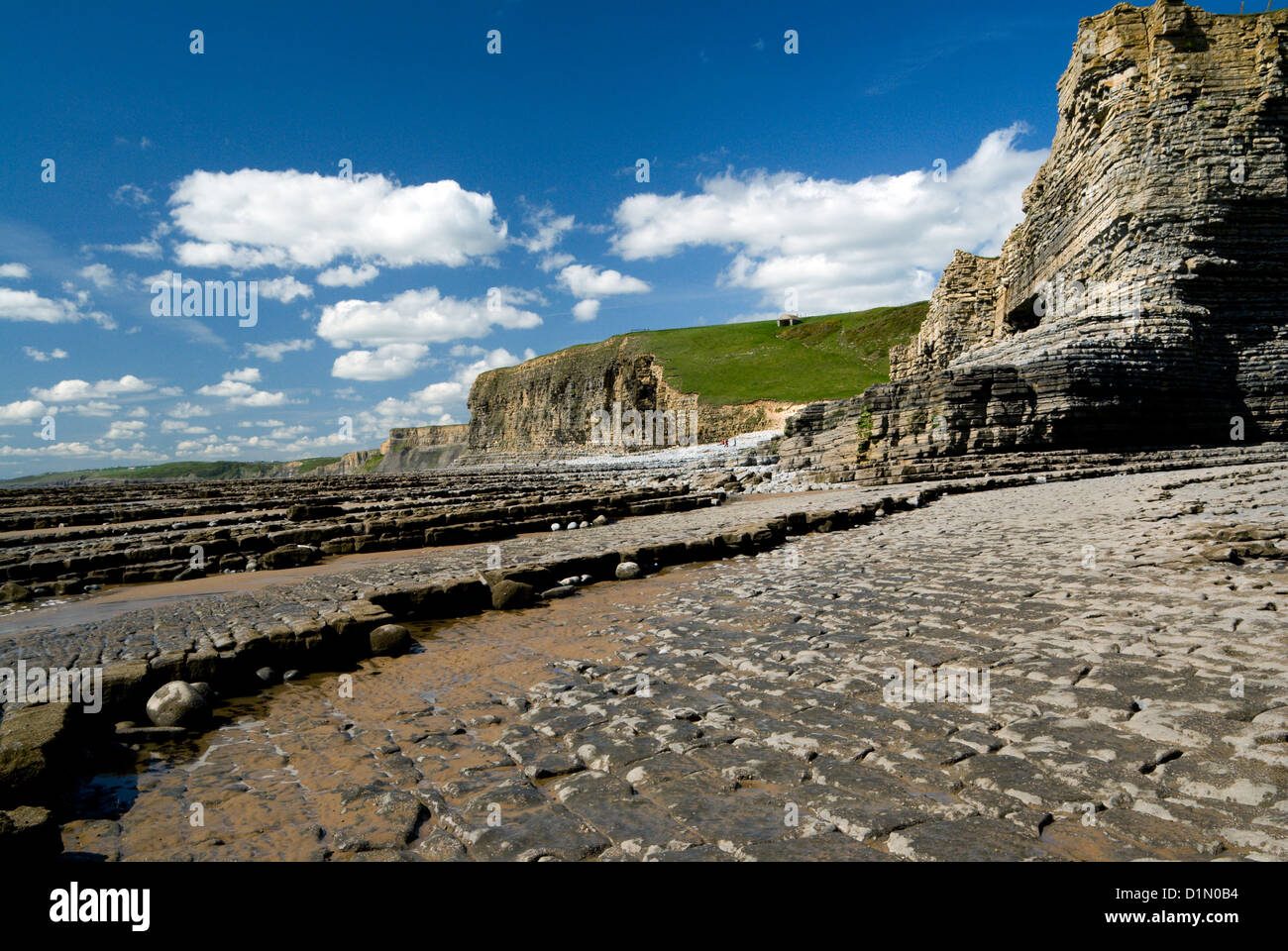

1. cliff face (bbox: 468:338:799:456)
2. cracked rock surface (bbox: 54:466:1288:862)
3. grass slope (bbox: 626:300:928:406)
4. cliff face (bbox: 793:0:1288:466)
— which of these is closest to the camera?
cracked rock surface (bbox: 54:466:1288:862)

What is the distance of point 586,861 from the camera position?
8.48ft

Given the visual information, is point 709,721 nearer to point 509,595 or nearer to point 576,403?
point 509,595

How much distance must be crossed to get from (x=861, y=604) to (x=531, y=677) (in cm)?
352

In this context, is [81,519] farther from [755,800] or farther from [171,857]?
[755,800]

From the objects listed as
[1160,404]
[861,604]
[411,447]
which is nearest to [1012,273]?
[1160,404]

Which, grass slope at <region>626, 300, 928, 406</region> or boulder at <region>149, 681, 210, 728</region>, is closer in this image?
boulder at <region>149, 681, 210, 728</region>

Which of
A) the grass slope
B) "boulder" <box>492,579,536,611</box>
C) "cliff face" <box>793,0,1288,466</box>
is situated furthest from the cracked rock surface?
the grass slope

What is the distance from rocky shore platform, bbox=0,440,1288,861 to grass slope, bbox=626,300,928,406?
68073mm

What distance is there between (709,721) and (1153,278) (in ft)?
109

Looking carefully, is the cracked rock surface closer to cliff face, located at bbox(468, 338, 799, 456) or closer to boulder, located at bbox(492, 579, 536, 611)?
boulder, located at bbox(492, 579, 536, 611)

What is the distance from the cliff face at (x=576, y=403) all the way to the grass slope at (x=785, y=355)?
2.15 meters

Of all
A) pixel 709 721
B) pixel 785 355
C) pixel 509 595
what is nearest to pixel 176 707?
pixel 709 721

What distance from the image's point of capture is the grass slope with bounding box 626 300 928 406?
77.8 metres
